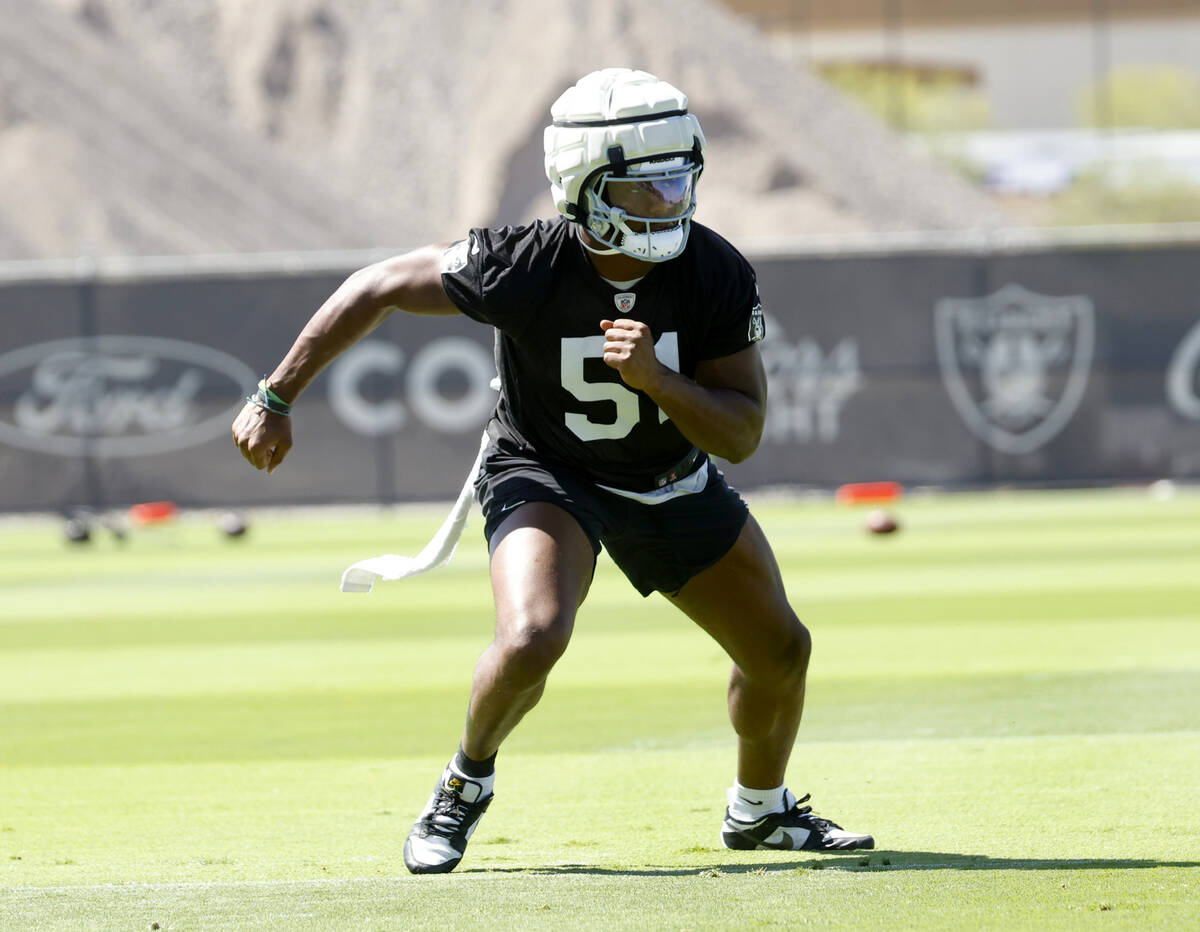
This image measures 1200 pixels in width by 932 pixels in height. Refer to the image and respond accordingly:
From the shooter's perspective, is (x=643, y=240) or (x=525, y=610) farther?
(x=643, y=240)

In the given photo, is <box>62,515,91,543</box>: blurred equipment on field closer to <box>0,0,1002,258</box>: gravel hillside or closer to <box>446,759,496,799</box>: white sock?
<box>446,759,496,799</box>: white sock

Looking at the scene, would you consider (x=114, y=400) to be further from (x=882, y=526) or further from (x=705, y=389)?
(x=705, y=389)

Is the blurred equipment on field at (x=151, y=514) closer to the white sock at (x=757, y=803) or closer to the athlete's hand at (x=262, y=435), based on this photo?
the athlete's hand at (x=262, y=435)

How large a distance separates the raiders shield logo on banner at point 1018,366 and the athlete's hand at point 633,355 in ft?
52.7

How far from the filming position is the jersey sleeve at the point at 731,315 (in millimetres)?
5586

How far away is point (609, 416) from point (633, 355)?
46 cm

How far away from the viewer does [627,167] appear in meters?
5.43

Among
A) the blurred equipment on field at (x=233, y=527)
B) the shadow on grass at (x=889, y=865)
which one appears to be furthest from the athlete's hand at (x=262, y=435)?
the blurred equipment on field at (x=233, y=527)

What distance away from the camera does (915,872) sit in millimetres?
5266

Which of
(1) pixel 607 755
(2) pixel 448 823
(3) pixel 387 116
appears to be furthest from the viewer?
(3) pixel 387 116

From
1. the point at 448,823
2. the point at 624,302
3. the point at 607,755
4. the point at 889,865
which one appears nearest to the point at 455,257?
the point at 624,302

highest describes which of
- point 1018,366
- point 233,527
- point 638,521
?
point 638,521

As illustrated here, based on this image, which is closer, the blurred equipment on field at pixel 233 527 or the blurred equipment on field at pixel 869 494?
the blurred equipment on field at pixel 233 527

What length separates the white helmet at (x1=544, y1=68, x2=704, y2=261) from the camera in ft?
17.8
